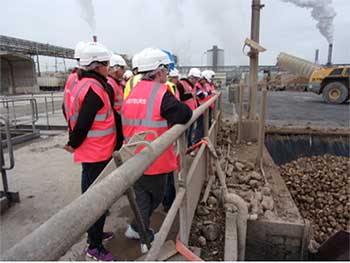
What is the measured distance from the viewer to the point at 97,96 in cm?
207

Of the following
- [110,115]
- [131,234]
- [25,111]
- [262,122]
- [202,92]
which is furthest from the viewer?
[25,111]

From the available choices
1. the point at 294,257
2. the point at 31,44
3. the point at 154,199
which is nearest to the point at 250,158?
the point at 294,257

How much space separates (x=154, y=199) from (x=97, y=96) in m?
1.02

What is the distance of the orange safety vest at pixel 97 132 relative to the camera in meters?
2.11

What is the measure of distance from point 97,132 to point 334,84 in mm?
16841

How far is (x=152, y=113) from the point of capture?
6.69 feet

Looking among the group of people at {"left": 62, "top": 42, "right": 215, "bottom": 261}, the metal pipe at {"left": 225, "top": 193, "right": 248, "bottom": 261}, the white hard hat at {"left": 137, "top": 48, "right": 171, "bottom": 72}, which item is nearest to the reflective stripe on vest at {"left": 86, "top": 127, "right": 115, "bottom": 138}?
the group of people at {"left": 62, "top": 42, "right": 215, "bottom": 261}

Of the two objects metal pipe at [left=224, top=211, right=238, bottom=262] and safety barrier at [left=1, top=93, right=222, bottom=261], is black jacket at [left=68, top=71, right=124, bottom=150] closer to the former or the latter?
safety barrier at [left=1, top=93, right=222, bottom=261]

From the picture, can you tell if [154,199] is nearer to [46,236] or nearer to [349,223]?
[46,236]

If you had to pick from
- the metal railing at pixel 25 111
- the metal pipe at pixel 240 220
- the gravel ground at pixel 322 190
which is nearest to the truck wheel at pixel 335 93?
the gravel ground at pixel 322 190

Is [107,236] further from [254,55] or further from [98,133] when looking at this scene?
[254,55]

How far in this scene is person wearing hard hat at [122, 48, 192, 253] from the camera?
199 centimetres

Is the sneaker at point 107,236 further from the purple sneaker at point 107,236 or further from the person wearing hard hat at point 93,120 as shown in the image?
the person wearing hard hat at point 93,120

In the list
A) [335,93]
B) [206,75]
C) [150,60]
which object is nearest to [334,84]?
[335,93]
